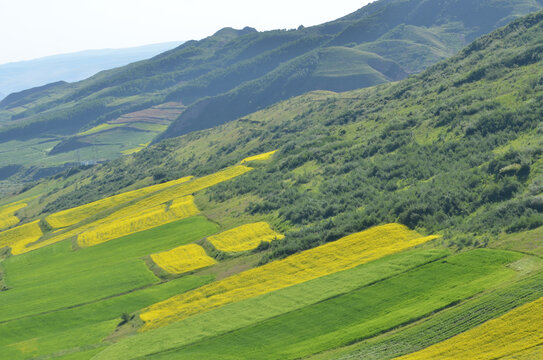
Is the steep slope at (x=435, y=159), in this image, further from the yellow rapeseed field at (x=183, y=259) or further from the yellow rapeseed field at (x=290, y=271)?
the yellow rapeseed field at (x=183, y=259)

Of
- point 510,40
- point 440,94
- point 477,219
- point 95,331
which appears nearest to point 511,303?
point 477,219

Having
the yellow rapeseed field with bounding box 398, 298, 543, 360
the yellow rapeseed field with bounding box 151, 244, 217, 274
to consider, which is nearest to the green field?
the yellow rapeseed field with bounding box 151, 244, 217, 274

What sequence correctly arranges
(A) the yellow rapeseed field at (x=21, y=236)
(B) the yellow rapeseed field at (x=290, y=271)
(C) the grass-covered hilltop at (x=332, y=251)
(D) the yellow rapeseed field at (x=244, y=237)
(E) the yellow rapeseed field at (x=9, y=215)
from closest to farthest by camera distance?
(C) the grass-covered hilltop at (x=332, y=251) → (B) the yellow rapeseed field at (x=290, y=271) → (D) the yellow rapeseed field at (x=244, y=237) → (A) the yellow rapeseed field at (x=21, y=236) → (E) the yellow rapeseed field at (x=9, y=215)

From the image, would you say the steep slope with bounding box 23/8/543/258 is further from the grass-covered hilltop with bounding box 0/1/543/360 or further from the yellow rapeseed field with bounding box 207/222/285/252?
the yellow rapeseed field with bounding box 207/222/285/252

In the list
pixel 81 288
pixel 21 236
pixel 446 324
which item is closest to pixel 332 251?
pixel 446 324

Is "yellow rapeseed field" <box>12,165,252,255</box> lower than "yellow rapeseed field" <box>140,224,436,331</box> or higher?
higher

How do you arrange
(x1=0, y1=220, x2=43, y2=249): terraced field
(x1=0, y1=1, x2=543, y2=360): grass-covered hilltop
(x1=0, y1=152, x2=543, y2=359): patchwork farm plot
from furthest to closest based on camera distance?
(x1=0, y1=220, x2=43, y2=249): terraced field → (x1=0, y1=1, x2=543, y2=360): grass-covered hilltop → (x1=0, y1=152, x2=543, y2=359): patchwork farm plot

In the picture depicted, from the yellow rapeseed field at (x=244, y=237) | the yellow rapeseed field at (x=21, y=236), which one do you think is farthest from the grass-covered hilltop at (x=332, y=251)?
the yellow rapeseed field at (x=21, y=236)

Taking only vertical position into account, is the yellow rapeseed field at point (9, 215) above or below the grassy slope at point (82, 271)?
above
